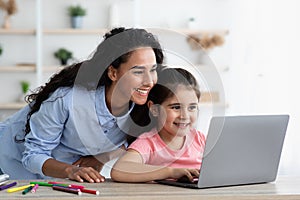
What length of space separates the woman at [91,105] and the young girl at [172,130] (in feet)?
0.28

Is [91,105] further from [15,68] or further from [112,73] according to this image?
[15,68]

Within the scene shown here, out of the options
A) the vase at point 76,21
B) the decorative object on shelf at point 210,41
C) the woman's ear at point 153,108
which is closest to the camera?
the woman's ear at point 153,108

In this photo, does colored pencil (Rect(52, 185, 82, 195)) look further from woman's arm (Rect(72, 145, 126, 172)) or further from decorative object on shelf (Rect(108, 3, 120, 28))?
decorative object on shelf (Rect(108, 3, 120, 28))

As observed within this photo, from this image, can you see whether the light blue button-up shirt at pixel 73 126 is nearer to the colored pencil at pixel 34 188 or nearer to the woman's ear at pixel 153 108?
the woman's ear at pixel 153 108

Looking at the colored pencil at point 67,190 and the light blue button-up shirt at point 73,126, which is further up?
the light blue button-up shirt at point 73,126

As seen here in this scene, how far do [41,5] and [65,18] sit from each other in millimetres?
234

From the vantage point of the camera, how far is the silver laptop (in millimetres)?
1529

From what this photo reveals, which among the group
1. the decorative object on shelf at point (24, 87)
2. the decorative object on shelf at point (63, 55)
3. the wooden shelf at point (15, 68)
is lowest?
the decorative object on shelf at point (24, 87)

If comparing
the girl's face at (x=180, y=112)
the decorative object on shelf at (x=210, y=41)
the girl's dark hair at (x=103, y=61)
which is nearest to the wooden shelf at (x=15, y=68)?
the decorative object on shelf at (x=210, y=41)

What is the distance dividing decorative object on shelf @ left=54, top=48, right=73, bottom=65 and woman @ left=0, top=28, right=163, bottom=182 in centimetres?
301

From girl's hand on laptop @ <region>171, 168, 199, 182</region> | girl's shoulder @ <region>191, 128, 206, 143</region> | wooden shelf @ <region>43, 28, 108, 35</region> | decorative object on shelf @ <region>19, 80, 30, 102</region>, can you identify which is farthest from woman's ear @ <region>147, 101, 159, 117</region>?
decorative object on shelf @ <region>19, 80, 30, 102</region>

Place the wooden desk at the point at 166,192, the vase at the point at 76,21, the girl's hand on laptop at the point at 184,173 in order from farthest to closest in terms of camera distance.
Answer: the vase at the point at 76,21, the girl's hand on laptop at the point at 184,173, the wooden desk at the point at 166,192

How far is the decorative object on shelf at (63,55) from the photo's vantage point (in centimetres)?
505

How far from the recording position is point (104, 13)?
5199mm
